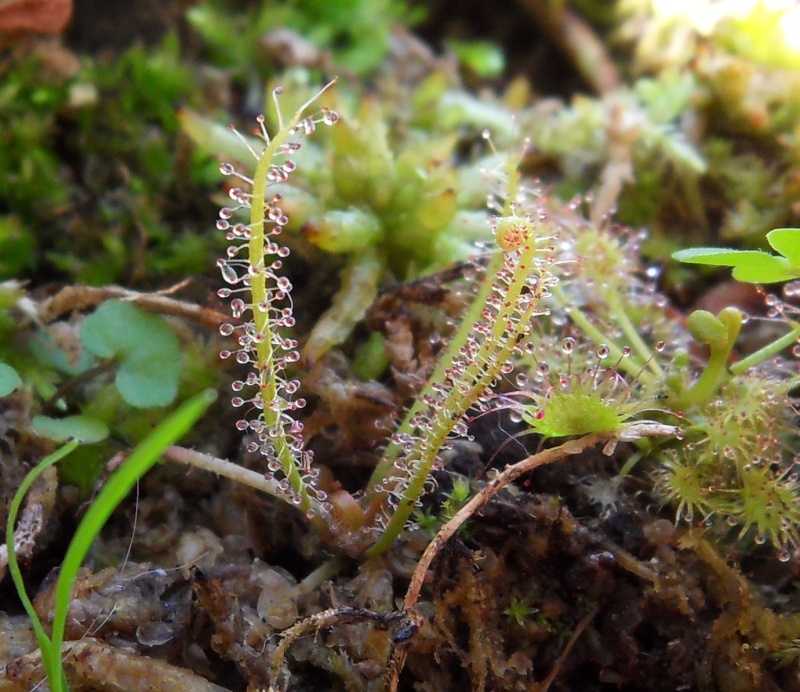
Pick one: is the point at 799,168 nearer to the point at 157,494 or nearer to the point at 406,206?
the point at 406,206

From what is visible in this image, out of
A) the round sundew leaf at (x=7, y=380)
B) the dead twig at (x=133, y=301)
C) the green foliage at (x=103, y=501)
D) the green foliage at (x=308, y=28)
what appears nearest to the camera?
the green foliage at (x=103, y=501)

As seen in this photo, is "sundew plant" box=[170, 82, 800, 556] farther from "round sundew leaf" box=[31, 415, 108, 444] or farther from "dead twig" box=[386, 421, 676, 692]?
"round sundew leaf" box=[31, 415, 108, 444]

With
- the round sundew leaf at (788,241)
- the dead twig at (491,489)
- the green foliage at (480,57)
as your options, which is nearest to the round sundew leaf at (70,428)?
the dead twig at (491,489)

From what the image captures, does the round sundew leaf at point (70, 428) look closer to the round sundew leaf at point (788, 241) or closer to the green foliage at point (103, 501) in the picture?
the green foliage at point (103, 501)

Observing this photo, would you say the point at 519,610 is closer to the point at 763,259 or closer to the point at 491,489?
the point at 491,489

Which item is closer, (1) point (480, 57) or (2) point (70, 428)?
(2) point (70, 428)

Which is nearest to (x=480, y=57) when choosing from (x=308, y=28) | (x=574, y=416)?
(x=308, y=28)
